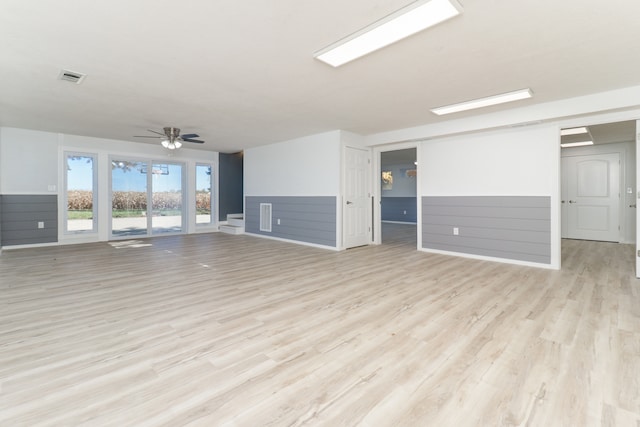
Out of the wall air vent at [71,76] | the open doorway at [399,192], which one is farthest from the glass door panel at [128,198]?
the open doorway at [399,192]

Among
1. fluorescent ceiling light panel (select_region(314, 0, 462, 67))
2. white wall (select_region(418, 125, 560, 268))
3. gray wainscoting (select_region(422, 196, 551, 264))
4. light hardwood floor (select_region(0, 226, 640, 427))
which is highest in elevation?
fluorescent ceiling light panel (select_region(314, 0, 462, 67))

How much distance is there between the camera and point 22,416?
1.45 meters

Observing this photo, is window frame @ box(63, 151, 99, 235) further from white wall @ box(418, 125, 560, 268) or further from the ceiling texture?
white wall @ box(418, 125, 560, 268)

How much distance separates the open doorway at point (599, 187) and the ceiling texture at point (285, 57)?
3.89m

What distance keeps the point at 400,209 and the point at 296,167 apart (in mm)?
6417

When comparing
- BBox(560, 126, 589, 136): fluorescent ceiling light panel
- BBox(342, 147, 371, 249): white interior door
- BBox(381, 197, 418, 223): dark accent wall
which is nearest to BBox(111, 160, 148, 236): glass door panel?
BBox(342, 147, 371, 249): white interior door

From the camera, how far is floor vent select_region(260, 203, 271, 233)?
787cm

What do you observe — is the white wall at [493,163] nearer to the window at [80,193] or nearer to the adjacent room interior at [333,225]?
→ the adjacent room interior at [333,225]

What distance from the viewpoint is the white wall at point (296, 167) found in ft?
20.5

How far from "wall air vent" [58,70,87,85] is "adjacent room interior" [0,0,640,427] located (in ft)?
0.31

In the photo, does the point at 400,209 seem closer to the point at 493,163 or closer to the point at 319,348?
the point at 493,163

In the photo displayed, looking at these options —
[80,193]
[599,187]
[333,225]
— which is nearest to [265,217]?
[333,225]

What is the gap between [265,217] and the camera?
800 centimetres

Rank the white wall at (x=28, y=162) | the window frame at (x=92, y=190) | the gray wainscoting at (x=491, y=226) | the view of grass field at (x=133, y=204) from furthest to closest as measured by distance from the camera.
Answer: the view of grass field at (x=133, y=204), the window frame at (x=92, y=190), the white wall at (x=28, y=162), the gray wainscoting at (x=491, y=226)
